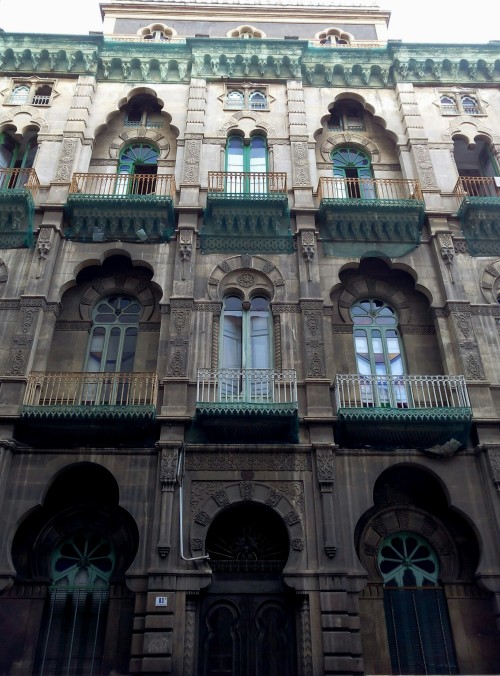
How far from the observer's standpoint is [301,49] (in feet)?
64.1

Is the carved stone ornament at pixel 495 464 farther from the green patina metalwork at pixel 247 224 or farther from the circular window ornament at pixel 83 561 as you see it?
the circular window ornament at pixel 83 561

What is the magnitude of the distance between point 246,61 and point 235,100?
157 centimetres

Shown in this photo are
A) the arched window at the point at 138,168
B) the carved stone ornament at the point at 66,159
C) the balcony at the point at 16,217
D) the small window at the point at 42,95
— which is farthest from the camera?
the small window at the point at 42,95

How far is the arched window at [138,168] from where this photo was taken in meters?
17.3

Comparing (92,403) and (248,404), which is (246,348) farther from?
(92,403)

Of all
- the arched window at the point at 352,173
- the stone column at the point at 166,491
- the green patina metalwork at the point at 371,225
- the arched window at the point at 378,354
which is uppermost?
the arched window at the point at 352,173

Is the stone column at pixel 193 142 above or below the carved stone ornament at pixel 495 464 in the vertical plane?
above

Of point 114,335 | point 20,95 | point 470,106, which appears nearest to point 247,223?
point 114,335

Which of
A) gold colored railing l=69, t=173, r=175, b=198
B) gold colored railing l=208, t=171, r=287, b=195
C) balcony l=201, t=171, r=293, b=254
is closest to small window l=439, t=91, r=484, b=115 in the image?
gold colored railing l=208, t=171, r=287, b=195

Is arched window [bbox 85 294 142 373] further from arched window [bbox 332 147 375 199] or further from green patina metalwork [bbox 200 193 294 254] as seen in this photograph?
arched window [bbox 332 147 375 199]

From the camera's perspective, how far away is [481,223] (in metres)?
16.0

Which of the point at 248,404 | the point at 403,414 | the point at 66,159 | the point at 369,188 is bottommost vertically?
the point at 403,414

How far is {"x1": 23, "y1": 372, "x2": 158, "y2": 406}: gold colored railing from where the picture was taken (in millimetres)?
13422

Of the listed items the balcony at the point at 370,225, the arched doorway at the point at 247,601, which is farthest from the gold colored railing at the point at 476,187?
the arched doorway at the point at 247,601
